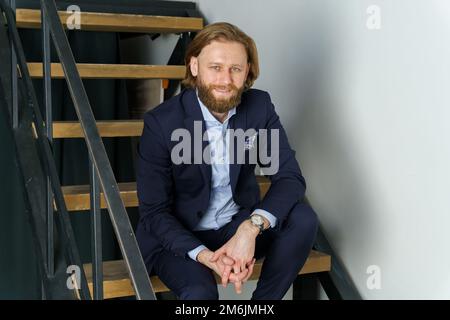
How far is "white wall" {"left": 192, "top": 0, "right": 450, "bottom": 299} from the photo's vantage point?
5.51 ft

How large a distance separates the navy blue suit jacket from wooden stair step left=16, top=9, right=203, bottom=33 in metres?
0.91

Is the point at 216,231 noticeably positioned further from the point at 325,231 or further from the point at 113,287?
the point at 325,231

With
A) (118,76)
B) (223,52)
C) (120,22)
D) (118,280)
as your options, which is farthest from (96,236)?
(120,22)

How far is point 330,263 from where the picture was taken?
82.3 inches

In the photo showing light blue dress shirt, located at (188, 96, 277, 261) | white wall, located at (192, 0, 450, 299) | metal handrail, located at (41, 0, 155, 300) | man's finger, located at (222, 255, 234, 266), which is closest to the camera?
metal handrail, located at (41, 0, 155, 300)

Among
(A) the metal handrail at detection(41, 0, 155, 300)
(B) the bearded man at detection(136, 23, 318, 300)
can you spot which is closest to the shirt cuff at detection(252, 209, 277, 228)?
(B) the bearded man at detection(136, 23, 318, 300)

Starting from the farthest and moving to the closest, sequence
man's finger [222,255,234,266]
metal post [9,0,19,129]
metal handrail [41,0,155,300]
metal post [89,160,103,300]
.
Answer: metal post [9,0,19,129], man's finger [222,255,234,266], metal post [89,160,103,300], metal handrail [41,0,155,300]

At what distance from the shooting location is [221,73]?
1.74 m

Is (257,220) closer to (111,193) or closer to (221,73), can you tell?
(221,73)

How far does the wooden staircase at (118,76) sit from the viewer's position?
1.82 m

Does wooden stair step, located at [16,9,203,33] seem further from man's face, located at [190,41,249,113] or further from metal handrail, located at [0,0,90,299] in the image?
man's face, located at [190,41,249,113]

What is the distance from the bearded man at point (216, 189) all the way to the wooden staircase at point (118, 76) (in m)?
0.13

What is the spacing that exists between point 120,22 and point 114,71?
0.87 ft

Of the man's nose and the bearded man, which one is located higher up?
the man's nose
